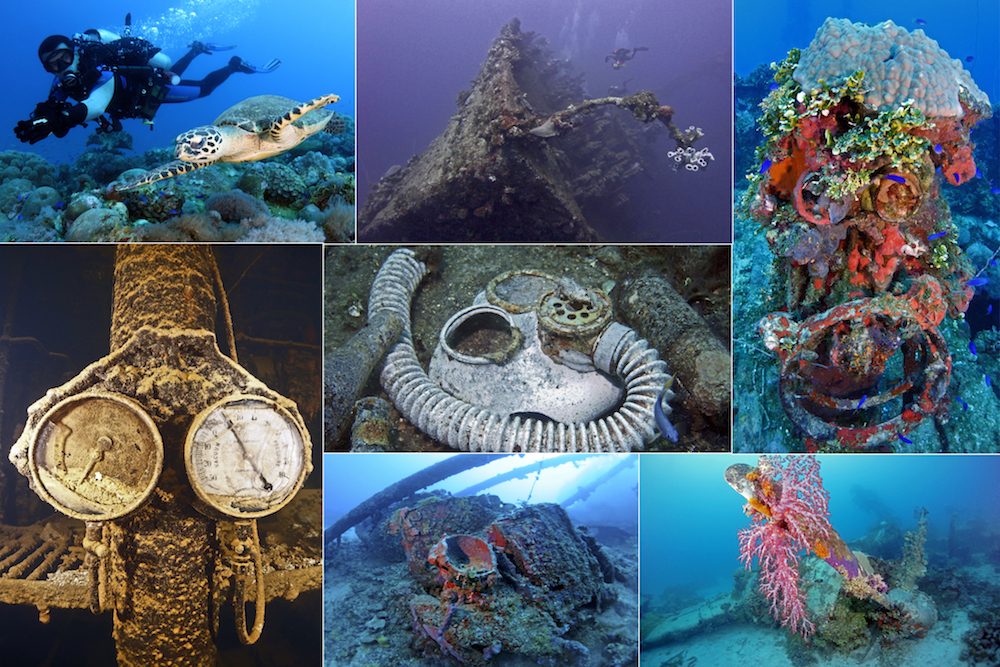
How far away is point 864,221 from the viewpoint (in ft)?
9.61

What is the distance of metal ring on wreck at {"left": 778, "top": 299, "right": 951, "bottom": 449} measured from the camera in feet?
9.94

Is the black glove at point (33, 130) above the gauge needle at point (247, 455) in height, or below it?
above

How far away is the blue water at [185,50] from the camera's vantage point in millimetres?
3162

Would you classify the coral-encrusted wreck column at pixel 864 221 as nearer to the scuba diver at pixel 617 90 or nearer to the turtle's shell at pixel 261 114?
the scuba diver at pixel 617 90

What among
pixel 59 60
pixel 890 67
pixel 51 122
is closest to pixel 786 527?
pixel 890 67

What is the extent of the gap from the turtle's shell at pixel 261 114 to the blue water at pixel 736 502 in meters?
2.43

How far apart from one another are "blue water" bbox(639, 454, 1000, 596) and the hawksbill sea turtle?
241cm

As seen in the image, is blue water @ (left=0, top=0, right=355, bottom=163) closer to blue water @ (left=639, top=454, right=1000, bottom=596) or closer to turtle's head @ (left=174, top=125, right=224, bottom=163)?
turtle's head @ (left=174, top=125, right=224, bottom=163)

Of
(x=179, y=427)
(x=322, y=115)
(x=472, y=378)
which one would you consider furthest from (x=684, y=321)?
(x=179, y=427)

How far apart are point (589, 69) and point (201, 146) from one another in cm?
195

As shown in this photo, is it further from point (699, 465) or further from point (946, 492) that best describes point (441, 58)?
point (946, 492)

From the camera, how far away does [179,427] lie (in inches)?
125

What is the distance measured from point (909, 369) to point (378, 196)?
2.83 metres

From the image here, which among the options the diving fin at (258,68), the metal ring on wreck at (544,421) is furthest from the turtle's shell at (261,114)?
the metal ring on wreck at (544,421)
